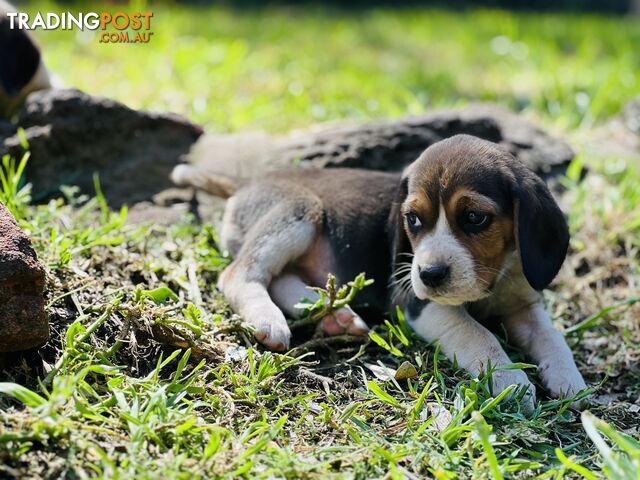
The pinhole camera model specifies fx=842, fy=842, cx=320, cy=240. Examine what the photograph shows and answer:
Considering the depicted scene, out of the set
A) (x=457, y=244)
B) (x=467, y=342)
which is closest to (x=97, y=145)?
(x=457, y=244)

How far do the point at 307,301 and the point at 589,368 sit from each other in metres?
1.67

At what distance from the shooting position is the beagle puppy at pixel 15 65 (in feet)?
22.8

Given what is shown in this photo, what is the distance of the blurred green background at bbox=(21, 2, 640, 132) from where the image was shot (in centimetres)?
812

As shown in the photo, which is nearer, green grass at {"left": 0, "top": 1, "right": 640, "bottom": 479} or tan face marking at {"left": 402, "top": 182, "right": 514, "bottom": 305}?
green grass at {"left": 0, "top": 1, "right": 640, "bottom": 479}

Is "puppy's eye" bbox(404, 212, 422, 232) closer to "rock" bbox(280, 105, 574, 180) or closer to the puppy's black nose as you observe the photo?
the puppy's black nose

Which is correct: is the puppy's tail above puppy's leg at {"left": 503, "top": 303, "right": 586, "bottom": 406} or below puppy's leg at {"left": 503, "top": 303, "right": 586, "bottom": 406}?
above

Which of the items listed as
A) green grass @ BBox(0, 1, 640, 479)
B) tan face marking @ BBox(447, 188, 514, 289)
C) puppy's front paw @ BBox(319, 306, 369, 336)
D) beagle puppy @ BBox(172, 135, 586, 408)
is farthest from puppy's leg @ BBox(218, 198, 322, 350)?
tan face marking @ BBox(447, 188, 514, 289)

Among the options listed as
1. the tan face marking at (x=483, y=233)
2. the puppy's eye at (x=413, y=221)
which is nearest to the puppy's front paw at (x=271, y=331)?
the puppy's eye at (x=413, y=221)

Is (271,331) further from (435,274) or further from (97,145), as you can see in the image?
(97,145)

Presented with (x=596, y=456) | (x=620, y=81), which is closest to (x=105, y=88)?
(x=620, y=81)

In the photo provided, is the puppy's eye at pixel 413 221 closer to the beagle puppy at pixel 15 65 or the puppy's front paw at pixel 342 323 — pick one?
the puppy's front paw at pixel 342 323

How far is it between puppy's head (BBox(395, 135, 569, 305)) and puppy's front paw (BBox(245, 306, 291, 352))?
0.73m

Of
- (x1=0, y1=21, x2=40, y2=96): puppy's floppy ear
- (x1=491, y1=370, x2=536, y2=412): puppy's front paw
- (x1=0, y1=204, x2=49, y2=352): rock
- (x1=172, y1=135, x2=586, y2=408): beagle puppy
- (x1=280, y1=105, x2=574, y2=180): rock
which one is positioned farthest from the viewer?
(x1=0, y1=21, x2=40, y2=96): puppy's floppy ear

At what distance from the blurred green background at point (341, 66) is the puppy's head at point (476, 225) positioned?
3.31 m
